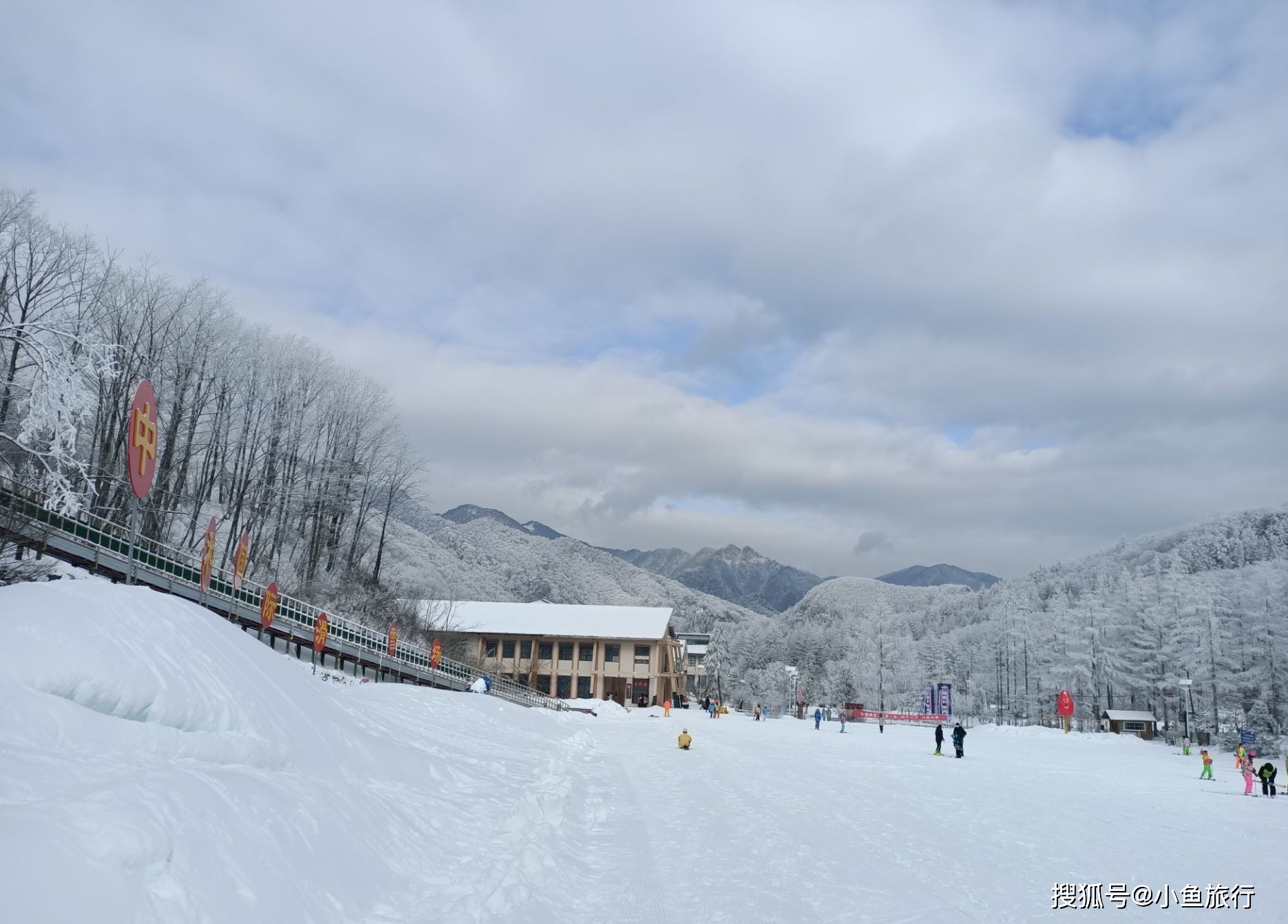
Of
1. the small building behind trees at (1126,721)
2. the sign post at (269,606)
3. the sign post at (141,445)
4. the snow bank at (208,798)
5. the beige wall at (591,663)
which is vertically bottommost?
the small building behind trees at (1126,721)

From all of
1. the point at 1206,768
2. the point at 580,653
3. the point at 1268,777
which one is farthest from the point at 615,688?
the point at 1268,777

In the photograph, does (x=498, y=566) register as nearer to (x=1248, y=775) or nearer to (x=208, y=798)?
Answer: (x=1248, y=775)

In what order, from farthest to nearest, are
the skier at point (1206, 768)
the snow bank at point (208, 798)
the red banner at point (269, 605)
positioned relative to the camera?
the red banner at point (269, 605) → the skier at point (1206, 768) → the snow bank at point (208, 798)

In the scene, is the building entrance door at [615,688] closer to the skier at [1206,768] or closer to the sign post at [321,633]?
the sign post at [321,633]

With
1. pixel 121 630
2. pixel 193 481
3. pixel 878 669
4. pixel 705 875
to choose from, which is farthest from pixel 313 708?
pixel 878 669

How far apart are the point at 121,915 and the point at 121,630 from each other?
4998mm

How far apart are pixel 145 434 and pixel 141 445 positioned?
0.21 metres

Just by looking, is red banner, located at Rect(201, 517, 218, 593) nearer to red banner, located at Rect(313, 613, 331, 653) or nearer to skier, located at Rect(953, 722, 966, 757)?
red banner, located at Rect(313, 613, 331, 653)

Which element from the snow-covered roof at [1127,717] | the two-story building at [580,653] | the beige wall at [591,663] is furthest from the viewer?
the beige wall at [591,663]

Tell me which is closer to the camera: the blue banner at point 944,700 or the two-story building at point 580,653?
the blue banner at point 944,700

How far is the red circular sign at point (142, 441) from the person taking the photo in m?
12.6

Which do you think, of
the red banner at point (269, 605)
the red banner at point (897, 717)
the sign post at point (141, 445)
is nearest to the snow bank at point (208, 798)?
the sign post at point (141, 445)

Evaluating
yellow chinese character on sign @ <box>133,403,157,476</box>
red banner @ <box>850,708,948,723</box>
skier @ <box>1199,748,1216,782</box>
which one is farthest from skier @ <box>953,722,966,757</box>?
red banner @ <box>850,708,948,723</box>

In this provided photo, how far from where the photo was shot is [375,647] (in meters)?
37.3
